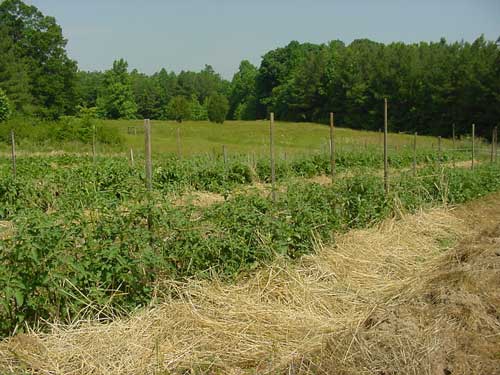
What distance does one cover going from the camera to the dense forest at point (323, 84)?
44375 mm

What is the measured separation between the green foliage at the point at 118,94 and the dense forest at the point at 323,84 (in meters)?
0.12

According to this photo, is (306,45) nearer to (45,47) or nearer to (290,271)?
(45,47)

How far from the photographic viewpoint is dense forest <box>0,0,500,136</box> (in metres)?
44.4

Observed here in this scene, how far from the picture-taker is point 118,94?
67.1 meters

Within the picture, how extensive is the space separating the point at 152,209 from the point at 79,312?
1.11m

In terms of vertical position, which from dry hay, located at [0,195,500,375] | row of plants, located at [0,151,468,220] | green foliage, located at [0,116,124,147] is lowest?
dry hay, located at [0,195,500,375]

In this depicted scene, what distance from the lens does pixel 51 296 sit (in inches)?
170

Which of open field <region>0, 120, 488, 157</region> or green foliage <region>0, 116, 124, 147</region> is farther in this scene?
open field <region>0, 120, 488, 157</region>

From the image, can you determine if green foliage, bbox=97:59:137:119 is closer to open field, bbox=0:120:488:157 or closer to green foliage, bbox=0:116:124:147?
open field, bbox=0:120:488:157

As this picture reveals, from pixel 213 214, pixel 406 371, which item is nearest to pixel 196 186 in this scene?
pixel 213 214

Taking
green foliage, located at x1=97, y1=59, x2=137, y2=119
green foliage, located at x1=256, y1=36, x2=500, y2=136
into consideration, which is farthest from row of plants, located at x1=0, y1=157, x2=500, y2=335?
green foliage, located at x1=97, y1=59, x2=137, y2=119

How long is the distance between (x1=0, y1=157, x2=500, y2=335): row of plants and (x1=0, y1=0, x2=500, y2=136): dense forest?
2744 centimetres

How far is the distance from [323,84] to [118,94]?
79.8 ft

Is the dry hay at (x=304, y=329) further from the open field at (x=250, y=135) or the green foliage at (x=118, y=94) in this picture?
the green foliage at (x=118, y=94)
